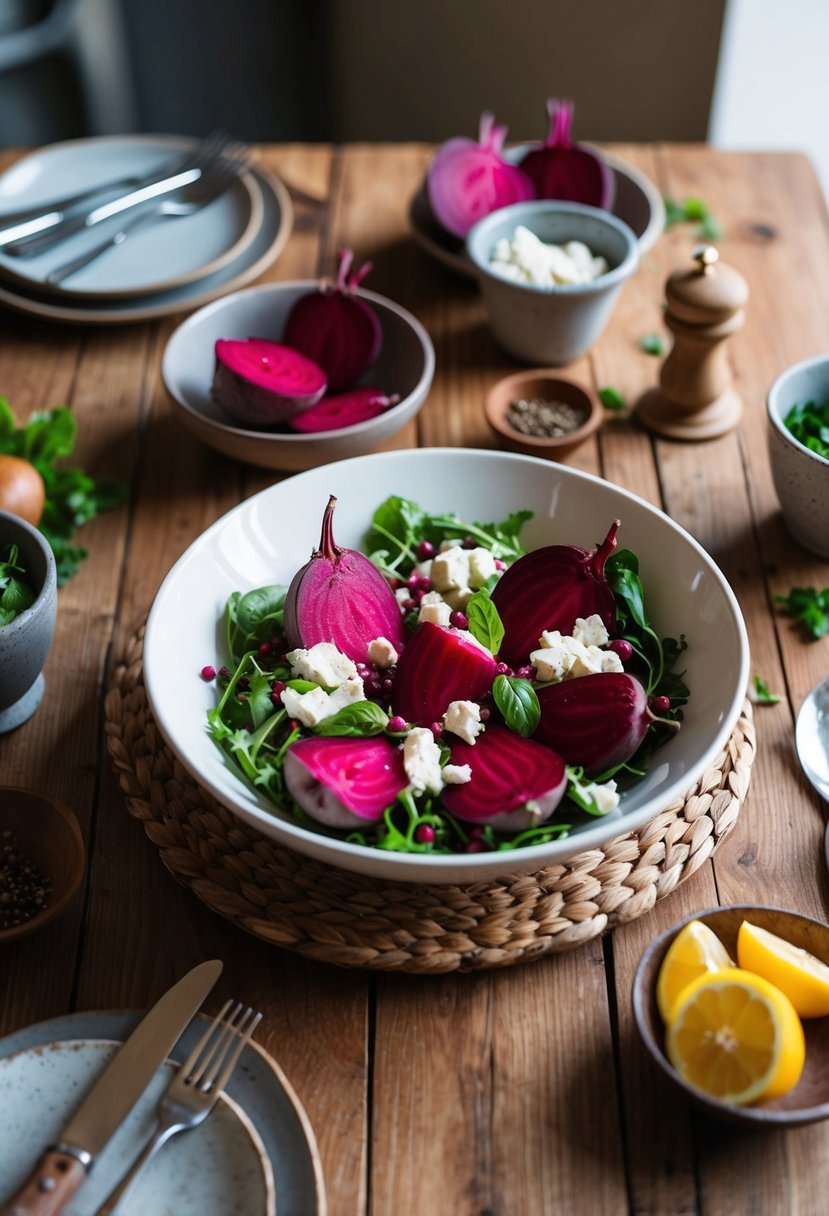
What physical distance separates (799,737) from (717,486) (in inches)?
19.4

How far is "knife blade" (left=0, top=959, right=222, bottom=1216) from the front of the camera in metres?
0.87

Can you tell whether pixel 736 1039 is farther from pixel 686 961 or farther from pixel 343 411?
pixel 343 411

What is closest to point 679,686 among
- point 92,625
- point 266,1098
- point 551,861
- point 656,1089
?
point 551,861

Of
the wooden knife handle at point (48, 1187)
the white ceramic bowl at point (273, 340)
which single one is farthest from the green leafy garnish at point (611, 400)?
the wooden knife handle at point (48, 1187)

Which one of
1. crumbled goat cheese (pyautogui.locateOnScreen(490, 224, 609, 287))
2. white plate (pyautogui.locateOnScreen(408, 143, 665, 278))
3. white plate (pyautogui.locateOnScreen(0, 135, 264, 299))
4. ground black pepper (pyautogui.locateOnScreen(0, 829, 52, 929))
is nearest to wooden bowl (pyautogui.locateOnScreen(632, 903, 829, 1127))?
ground black pepper (pyautogui.locateOnScreen(0, 829, 52, 929))

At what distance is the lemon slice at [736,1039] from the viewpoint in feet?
3.06

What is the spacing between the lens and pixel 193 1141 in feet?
3.03

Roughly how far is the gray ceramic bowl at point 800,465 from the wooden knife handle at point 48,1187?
44.4 inches

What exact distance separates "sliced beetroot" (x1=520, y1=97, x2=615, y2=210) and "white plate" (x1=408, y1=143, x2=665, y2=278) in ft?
0.12

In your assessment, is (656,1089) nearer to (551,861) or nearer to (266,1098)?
(551,861)

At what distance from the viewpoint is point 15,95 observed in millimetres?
3199

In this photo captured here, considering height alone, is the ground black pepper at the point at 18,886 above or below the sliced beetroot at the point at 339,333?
below

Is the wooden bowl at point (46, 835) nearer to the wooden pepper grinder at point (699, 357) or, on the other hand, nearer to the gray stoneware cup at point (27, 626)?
the gray stoneware cup at point (27, 626)

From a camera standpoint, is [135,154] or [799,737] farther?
[135,154]
